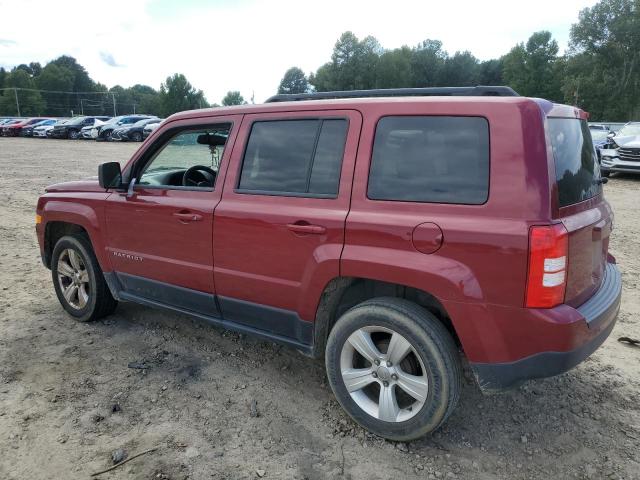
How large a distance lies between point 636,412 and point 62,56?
450 ft

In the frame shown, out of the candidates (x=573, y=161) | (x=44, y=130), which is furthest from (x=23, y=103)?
(x=573, y=161)

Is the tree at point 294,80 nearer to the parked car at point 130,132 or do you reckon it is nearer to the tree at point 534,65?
the tree at point 534,65

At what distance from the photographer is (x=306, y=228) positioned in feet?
9.47

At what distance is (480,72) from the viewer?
95.9m

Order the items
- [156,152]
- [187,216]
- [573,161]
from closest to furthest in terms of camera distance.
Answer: [573,161], [187,216], [156,152]

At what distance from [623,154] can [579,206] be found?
13.6 metres

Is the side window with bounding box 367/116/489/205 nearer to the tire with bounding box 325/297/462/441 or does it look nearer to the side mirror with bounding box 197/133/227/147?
the tire with bounding box 325/297/462/441

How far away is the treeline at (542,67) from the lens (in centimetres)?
6166

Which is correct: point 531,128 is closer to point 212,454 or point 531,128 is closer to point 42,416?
point 212,454

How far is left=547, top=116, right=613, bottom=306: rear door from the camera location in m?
2.43

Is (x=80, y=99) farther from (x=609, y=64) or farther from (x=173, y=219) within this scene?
(x=173, y=219)

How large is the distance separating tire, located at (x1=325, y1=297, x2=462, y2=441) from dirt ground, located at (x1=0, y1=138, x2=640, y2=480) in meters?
Answer: 0.17

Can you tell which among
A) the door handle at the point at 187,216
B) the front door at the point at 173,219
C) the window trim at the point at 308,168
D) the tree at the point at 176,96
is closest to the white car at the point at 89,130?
the front door at the point at 173,219

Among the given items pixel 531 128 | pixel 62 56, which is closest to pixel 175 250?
pixel 531 128
